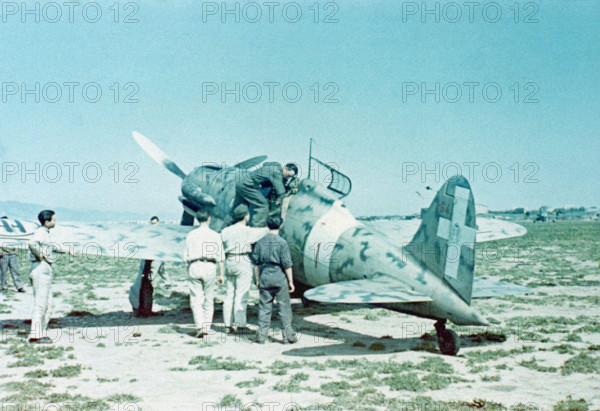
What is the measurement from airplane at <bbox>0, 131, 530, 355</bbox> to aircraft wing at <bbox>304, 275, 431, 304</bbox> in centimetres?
1

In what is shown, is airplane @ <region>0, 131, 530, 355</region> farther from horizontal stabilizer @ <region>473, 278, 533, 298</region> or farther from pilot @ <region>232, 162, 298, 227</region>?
pilot @ <region>232, 162, 298, 227</region>

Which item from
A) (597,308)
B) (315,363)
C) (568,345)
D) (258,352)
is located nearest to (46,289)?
(258,352)

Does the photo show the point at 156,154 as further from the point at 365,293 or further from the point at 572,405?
the point at 572,405

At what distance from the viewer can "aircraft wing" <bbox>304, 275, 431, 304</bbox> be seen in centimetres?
632

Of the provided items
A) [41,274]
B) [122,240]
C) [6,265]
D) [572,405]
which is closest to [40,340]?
[41,274]

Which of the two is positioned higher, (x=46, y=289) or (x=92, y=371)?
(x=46, y=289)

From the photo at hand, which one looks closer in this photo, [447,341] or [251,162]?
[447,341]

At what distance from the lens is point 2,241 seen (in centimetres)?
912

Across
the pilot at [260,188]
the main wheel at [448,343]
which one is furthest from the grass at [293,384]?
the pilot at [260,188]

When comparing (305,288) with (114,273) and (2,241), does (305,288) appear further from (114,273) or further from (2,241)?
(114,273)

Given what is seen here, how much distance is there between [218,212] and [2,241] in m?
Answer: 3.80

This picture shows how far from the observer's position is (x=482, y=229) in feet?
40.3

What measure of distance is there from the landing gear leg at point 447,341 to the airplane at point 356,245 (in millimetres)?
13

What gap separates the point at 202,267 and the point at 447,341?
3749 millimetres
